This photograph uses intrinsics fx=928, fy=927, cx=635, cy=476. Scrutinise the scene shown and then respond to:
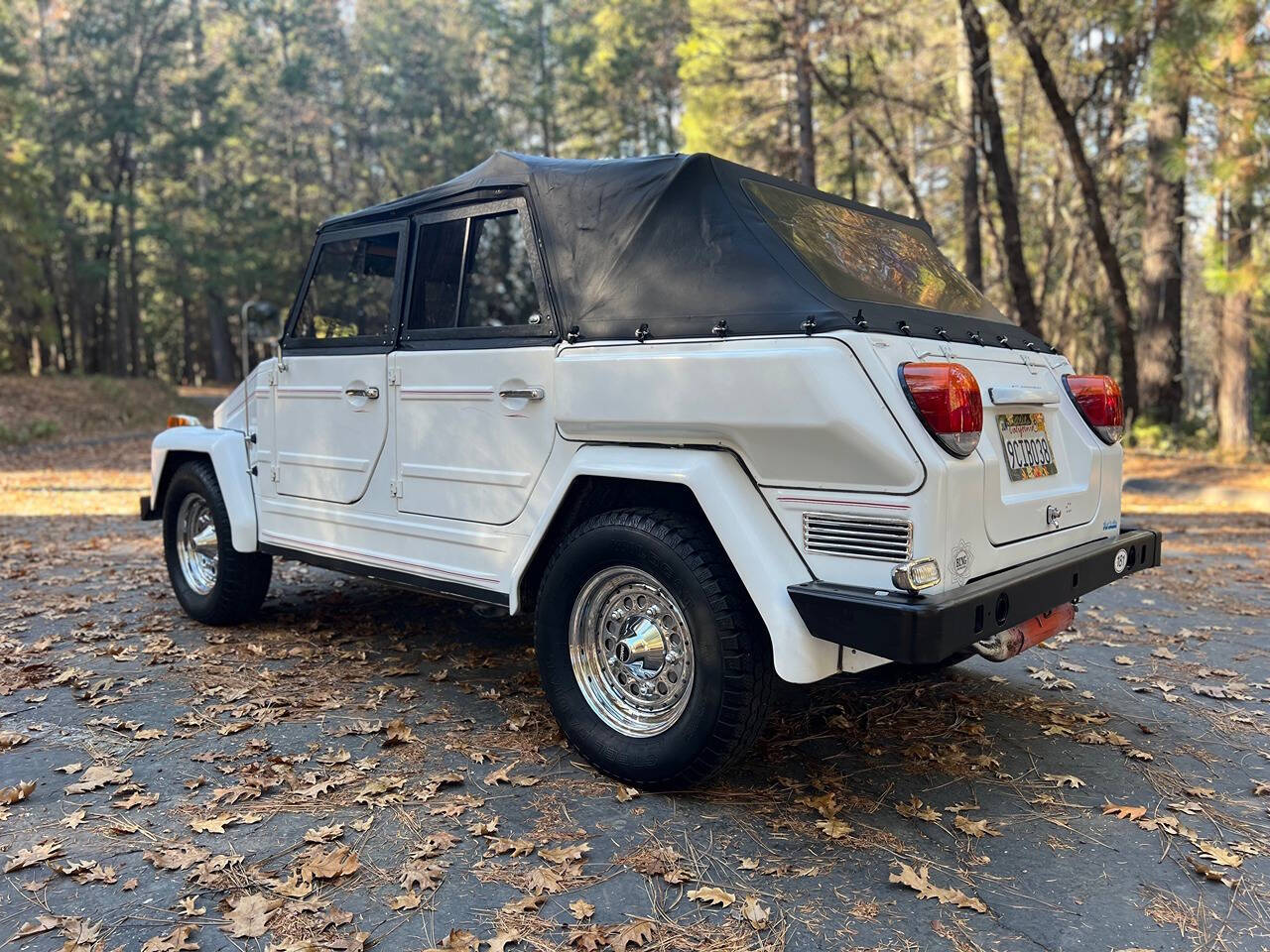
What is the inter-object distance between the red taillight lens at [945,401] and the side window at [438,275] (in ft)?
7.02

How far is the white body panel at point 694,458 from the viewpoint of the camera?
286cm

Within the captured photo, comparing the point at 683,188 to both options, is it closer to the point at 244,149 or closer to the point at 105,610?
the point at 105,610

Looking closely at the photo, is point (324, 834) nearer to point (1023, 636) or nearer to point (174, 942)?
point (174, 942)

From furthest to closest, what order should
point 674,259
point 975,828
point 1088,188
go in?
point 1088,188
point 674,259
point 975,828

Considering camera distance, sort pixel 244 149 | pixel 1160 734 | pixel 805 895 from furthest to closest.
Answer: pixel 244 149 < pixel 1160 734 < pixel 805 895

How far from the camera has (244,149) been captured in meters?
36.3

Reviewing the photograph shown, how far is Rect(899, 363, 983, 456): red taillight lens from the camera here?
283 cm

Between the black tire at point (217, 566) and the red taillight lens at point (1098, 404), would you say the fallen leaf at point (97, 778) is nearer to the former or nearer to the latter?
the black tire at point (217, 566)

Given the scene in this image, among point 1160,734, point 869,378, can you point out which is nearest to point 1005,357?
point 869,378

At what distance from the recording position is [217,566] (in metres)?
5.34

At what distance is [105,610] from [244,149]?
35328 millimetres

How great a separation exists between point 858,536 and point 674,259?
51.5 inches

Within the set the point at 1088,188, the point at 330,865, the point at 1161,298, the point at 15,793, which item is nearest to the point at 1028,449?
the point at 330,865

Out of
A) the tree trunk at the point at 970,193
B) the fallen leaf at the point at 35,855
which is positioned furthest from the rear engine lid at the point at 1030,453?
the tree trunk at the point at 970,193
